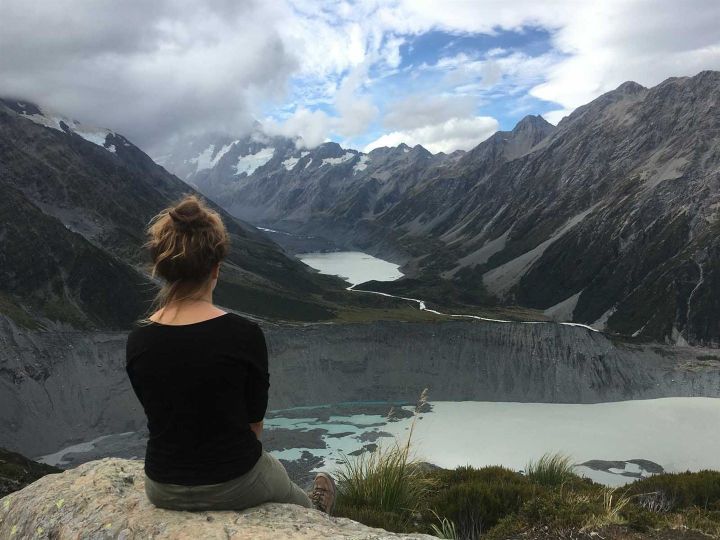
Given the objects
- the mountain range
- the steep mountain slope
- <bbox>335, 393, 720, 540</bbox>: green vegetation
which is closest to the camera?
<bbox>335, 393, 720, 540</bbox>: green vegetation

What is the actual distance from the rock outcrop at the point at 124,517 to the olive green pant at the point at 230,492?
0.21 feet

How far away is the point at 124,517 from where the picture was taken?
4.29m

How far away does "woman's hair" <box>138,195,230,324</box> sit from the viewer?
386 cm

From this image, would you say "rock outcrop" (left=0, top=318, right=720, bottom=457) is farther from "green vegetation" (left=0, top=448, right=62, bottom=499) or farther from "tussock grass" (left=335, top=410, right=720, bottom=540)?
"tussock grass" (left=335, top=410, right=720, bottom=540)

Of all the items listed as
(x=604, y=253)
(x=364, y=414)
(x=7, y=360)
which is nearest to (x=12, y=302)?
(x=7, y=360)

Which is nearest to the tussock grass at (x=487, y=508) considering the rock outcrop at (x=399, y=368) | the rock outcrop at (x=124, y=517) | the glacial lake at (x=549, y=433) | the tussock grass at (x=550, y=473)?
the tussock grass at (x=550, y=473)

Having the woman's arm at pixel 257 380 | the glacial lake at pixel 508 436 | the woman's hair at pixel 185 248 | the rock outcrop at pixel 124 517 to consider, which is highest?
the woman's hair at pixel 185 248

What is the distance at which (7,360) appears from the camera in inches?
2008

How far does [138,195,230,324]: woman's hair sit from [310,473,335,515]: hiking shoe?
2930 mm

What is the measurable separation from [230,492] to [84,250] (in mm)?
94611

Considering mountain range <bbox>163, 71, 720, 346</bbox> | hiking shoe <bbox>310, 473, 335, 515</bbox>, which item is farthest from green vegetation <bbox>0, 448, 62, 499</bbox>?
mountain range <bbox>163, 71, 720, 346</bbox>

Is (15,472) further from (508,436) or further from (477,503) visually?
(508,436)

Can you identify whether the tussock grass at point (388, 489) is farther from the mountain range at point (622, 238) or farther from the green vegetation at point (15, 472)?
the mountain range at point (622, 238)

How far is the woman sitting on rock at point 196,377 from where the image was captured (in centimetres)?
367
